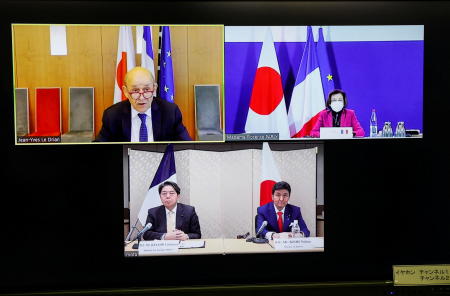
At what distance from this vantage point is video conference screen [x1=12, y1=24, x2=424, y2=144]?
7.73 feet

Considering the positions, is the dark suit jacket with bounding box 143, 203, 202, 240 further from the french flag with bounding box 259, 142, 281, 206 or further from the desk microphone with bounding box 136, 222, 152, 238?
the french flag with bounding box 259, 142, 281, 206

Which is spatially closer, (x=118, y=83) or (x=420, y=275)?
(x=118, y=83)

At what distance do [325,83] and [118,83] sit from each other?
1171mm

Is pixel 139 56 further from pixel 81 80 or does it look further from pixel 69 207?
pixel 69 207

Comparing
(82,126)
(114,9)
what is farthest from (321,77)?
(82,126)

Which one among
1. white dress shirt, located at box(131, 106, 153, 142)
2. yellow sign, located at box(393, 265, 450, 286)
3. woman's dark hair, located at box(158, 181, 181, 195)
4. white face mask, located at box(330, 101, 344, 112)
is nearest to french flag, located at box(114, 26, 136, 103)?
white dress shirt, located at box(131, 106, 153, 142)

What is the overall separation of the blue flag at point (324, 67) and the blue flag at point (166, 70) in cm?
84

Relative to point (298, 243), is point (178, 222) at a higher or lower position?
higher

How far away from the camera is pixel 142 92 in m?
2.41

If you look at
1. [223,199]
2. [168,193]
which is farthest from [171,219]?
[223,199]

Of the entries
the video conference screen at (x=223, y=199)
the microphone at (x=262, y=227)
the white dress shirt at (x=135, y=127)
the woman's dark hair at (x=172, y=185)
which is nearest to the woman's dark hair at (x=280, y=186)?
the video conference screen at (x=223, y=199)

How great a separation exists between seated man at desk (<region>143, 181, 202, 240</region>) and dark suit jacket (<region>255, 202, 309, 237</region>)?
36cm

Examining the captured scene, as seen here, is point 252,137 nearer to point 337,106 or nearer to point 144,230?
point 337,106

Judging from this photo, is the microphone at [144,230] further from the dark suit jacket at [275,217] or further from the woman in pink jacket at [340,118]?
the woman in pink jacket at [340,118]
